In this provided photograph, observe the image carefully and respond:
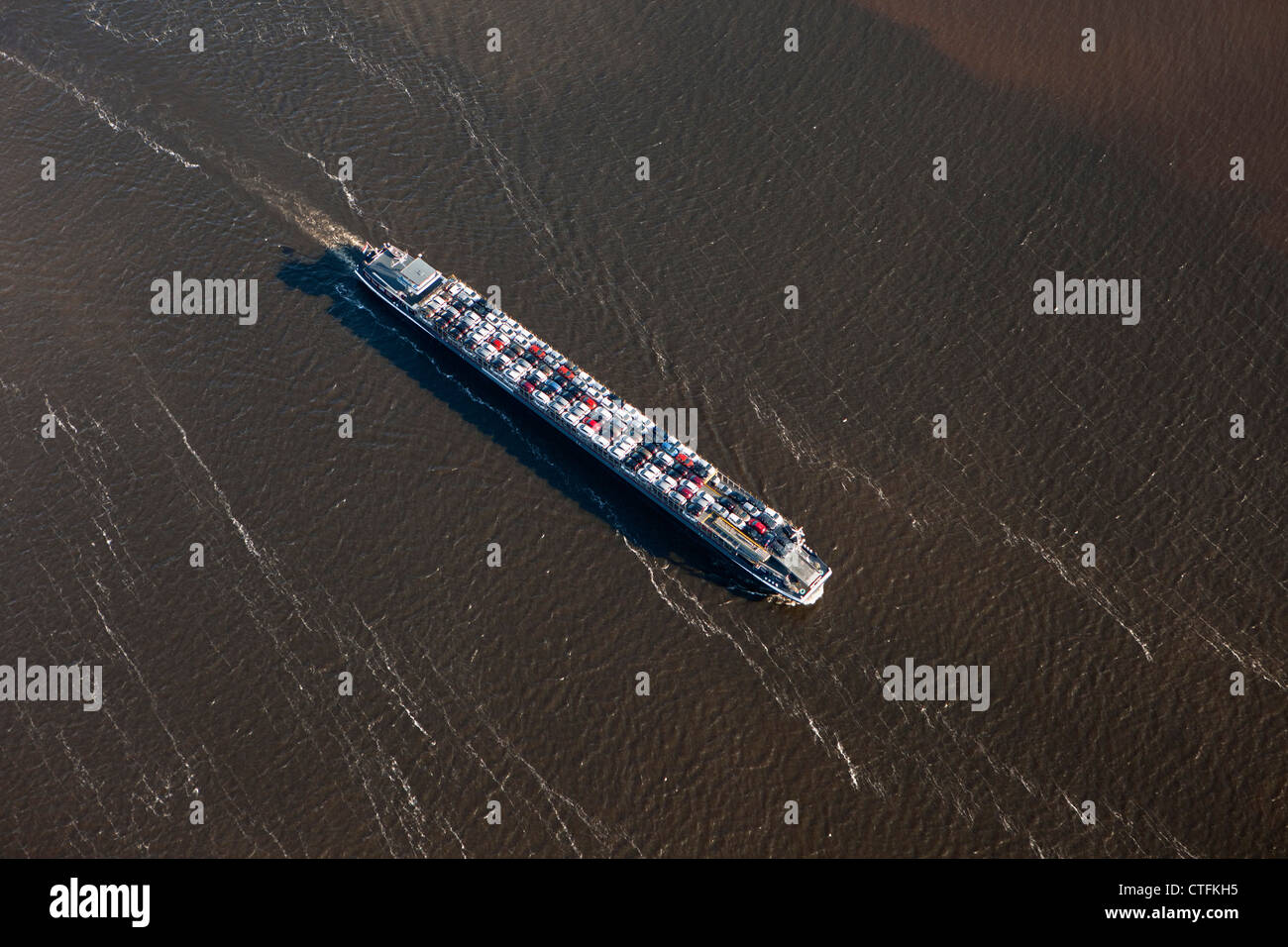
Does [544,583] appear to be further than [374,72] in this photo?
No

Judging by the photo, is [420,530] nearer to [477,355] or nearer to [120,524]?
[477,355]

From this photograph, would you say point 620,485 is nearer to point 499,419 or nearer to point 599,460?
point 599,460

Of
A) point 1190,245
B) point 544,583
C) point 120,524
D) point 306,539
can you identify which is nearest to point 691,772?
point 544,583

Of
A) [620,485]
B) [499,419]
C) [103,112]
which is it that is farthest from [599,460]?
[103,112]

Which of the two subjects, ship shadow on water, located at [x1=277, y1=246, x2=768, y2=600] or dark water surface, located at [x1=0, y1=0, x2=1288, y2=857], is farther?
ship shadow on water, located at [x1=277, y1=246, x2=768, y2=600]

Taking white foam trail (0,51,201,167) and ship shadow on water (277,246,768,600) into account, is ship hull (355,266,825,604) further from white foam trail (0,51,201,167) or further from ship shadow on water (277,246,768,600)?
white foam trail (0,51,201,167)

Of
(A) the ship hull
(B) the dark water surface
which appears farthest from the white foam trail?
(A) the ship hull

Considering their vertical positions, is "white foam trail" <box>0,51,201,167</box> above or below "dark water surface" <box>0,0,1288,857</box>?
above
